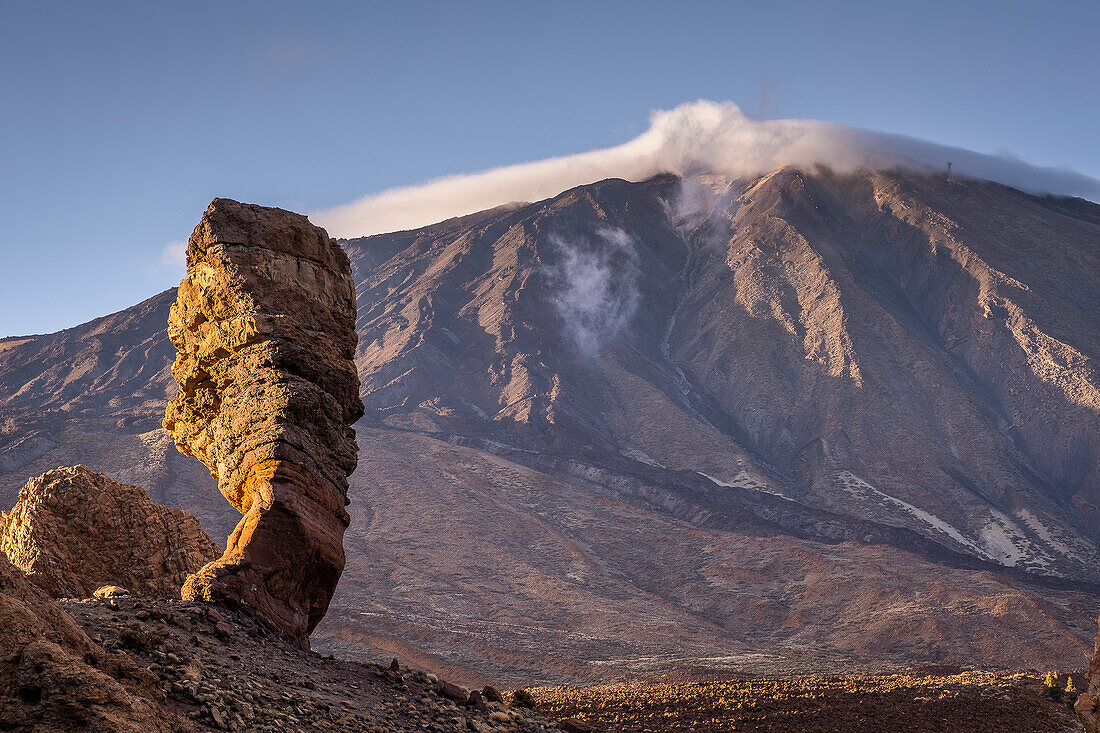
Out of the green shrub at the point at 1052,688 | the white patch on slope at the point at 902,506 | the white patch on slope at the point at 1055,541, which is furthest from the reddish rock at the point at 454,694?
the white patch on slope at the point at 1055,541

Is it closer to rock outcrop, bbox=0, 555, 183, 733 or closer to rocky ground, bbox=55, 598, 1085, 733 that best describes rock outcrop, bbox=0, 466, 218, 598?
rocky ground, bbox=55, 598, 1085, 733

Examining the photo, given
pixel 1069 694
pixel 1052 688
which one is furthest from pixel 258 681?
pixel 1052 688

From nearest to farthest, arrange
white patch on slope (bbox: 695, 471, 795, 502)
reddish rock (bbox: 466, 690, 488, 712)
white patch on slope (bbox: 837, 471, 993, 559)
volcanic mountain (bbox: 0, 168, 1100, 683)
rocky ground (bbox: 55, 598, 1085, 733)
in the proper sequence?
rocky ground (bbox: 55, 598, 1085, 733) → reddish rock (bbox: 466, 690, 488, 712) → volcanic mountain (bbox: 0, 168, 1100, 683) → white patch on slope (bbox: 837, 471, 993, 559) → white patch on slope (bbox: 695, 471, 795, 502)

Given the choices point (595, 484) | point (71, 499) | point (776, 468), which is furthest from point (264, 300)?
point (776, 468)

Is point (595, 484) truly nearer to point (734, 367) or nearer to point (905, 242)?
point (734, 367)

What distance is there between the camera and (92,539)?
1548 cm

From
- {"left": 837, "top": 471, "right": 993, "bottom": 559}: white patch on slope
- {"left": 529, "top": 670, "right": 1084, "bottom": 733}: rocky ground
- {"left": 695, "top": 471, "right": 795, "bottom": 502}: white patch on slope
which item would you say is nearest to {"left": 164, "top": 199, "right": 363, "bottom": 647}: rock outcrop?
{"left": 529, "top": 670, "right": 1084, "bottom": 733}: rocky ground

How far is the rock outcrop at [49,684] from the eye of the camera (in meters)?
6.82

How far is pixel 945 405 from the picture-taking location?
337 feet

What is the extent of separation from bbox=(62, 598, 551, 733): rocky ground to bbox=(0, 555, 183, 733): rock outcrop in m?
1.31

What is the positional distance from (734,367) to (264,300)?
106 metres

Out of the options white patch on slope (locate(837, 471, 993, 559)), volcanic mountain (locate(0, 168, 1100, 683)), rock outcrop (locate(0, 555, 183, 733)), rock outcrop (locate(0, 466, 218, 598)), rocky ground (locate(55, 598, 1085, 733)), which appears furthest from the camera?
white patch on slope (locate(837, 471, 993, 559))

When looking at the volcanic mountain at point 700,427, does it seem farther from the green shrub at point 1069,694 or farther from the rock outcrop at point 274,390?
the rock outcrop at point 274,390

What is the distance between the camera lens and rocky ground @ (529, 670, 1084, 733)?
2325 cm
